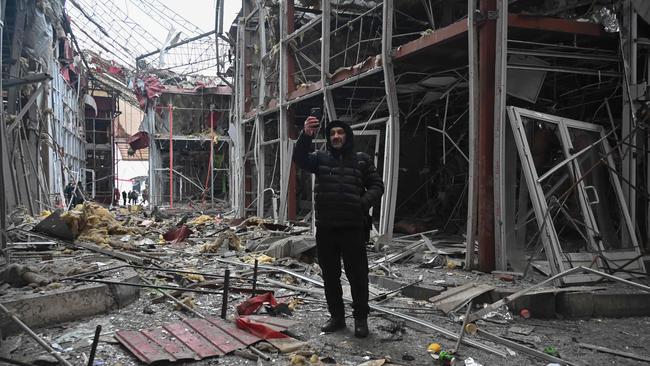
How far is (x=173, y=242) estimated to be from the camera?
10.3 meters

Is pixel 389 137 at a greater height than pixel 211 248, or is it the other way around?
pixel 389 137

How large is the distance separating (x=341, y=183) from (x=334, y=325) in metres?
1.30

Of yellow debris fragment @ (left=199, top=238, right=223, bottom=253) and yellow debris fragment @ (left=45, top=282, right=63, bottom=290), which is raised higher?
yellow debris fragment @ (left=45, top=282, right=63, bottom=290)

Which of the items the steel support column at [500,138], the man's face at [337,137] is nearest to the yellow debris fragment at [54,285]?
the man's face at [337,137]

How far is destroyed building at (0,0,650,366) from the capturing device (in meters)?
3.98

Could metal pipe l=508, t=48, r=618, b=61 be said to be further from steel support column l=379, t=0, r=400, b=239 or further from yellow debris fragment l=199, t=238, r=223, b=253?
yellow debris fragment l=199, t=238, r=223, b=253

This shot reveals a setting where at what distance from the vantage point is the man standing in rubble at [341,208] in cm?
398

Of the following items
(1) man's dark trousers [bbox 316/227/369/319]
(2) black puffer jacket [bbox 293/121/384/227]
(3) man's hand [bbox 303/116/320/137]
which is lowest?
(1) man's dark trousers [bbox 316/227/369/319]

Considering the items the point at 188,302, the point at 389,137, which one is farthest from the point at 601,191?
the point at 188,302

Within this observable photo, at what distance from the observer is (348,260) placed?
407 centimetres

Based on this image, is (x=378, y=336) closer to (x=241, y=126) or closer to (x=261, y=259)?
(x=261, y=259)

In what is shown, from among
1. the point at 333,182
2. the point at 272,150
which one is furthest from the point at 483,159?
the point at 272,150

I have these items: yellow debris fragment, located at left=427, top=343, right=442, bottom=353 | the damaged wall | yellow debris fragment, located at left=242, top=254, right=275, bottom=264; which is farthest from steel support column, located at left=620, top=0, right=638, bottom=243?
the damaged wall

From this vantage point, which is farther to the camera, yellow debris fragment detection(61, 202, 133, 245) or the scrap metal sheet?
yellow debris fragment detection(61, 202, 133, 245)
